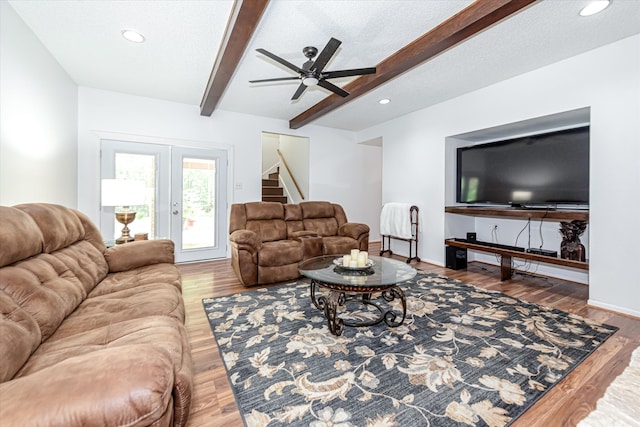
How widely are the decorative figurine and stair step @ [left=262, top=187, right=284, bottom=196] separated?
551cm

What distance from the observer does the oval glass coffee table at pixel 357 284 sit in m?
2.10

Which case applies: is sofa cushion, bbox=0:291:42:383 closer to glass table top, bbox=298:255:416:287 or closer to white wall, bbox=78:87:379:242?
glass table top, bbox=298:255:416:287

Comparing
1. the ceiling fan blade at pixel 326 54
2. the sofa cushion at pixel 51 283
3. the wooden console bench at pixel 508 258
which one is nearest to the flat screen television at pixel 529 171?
the wooden console bench at pixel 508 258

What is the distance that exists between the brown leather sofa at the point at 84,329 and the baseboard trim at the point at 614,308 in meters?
3.71

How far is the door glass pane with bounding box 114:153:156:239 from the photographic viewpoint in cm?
413

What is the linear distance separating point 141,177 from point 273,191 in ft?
10.4

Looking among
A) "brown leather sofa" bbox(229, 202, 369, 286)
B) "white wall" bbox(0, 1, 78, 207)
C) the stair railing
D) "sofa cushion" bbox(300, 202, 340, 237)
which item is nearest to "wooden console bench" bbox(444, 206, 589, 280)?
"brown leather sofa" bbox(229, 202, 369, 286)

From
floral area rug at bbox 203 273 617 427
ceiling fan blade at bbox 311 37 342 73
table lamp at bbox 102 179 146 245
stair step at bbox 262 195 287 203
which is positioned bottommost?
floral area rug at bbox 203 273 617 427

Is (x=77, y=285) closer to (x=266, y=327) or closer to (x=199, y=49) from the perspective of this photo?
(x=266, y=327)

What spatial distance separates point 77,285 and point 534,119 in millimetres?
4685

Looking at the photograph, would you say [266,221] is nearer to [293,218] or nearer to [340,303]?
[293,218]

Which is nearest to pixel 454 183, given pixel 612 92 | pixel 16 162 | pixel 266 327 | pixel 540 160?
pixel 540 160

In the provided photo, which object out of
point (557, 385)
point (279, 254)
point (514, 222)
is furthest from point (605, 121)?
point (279, 254)

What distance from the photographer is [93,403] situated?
0.70 meters
